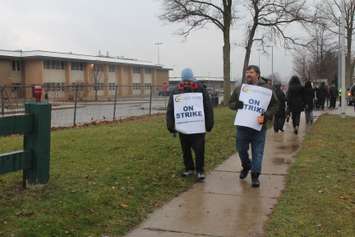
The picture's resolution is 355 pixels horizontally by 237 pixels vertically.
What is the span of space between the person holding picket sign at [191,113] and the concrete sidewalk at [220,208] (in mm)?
609

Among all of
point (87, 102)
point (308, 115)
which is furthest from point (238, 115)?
point (87, 102)

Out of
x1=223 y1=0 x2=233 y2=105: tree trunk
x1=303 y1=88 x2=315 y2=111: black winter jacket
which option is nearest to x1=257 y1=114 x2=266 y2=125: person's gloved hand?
x1=303 y1=88 x2=315 y2=111: black winter jacket

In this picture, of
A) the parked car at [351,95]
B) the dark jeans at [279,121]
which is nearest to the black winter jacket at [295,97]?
the dark jeans at [279,121]

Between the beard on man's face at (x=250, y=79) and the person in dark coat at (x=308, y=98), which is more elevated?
the beard on man's face at (x=250, y=79)

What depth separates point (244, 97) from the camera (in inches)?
305

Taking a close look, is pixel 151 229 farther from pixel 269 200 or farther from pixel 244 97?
pixel 244 97

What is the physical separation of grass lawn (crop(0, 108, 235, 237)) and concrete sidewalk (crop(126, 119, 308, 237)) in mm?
238

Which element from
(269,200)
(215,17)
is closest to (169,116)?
(269,200)

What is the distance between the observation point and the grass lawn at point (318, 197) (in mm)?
5539

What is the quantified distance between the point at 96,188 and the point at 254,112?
2521 mm

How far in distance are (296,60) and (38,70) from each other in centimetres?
3452

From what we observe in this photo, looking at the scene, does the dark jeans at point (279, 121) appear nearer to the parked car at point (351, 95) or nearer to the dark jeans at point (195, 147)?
the dark jeans at point (195, 147)

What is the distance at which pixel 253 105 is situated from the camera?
768 centimetres

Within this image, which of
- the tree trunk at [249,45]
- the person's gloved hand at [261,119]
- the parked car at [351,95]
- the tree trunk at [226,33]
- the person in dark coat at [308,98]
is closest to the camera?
the person's gloved hand at [261,119]
